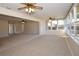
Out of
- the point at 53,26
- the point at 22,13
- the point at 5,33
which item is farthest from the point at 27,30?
the point at 22,13

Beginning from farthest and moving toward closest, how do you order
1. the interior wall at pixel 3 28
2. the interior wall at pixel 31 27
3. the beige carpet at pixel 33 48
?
1. the interior wall at pixel 31 27
2. the interior wall at pixel 3 28
3. the beige carpet at pixel 33 48

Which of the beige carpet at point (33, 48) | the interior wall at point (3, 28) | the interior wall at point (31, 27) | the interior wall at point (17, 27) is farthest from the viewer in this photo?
the interior wall at point (17, 27)

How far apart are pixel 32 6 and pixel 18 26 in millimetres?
14562

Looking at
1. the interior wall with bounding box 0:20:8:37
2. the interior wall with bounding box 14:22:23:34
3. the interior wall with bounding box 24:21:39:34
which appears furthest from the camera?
the interior wall with bounding box 14:22:23:34

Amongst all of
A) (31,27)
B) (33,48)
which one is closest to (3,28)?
(31,27)

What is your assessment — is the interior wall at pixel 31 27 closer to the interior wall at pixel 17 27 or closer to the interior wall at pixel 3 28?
the interior wall at pixel 17 27

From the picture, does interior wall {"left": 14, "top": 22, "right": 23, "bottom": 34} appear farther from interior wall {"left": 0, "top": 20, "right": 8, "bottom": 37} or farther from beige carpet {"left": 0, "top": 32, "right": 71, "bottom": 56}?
beige carpet {"left": 0, "top": 32, "right": 71, "bottom": 56}

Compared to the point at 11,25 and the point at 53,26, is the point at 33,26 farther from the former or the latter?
the point at 53,26

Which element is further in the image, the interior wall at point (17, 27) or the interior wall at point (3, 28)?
the interior wall at point (17, 27)

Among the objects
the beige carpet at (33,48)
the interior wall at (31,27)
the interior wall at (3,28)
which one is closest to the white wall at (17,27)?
the interior wall at (31,27)

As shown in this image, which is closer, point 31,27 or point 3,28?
point 3,28

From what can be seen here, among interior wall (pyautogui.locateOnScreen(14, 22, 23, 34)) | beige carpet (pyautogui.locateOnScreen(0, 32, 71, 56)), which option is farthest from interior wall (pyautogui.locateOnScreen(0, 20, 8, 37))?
interior wall (pyautogui.locateOnScreen(14, 22, 23, 34))

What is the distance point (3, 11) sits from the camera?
22.5ft

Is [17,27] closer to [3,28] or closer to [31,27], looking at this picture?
[31,27]
